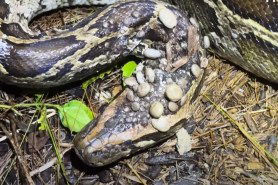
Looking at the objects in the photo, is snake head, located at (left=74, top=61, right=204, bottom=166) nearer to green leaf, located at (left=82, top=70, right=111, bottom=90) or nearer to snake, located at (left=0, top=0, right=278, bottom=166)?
snake, located at (left=0, top=0, right=278, bottom=166)

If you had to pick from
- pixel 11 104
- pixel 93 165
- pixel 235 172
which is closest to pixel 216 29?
pixel 235 172

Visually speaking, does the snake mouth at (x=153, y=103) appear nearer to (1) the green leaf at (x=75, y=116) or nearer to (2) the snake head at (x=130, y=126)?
(2) the snake head at (x=130, y=126)

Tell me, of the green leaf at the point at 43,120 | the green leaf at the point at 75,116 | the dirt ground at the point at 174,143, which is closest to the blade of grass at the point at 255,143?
the dirt ground at the point at 174,143

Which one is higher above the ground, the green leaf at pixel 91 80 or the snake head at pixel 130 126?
the green leaf at pixel 91 80

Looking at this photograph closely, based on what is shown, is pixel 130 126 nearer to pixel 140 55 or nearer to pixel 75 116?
pixel 75 116

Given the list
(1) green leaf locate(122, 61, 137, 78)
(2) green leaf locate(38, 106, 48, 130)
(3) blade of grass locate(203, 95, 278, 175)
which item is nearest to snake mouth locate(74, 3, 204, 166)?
(1) green leaf locate(122, 61, 137, 78)

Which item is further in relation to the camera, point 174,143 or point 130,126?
point 174,143

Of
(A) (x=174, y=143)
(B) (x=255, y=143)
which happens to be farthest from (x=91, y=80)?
(B) (x=255, y=143)
